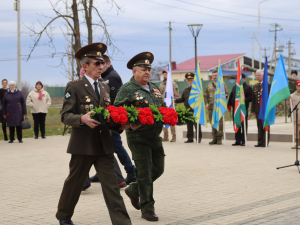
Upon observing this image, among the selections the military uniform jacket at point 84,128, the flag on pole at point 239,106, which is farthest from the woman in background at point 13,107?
the military uniform jacket at point 84,128

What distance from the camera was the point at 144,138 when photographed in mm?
6121

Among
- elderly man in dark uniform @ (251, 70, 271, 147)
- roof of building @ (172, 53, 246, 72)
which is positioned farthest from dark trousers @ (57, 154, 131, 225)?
roof of building @ (172, 53, 246, 72)

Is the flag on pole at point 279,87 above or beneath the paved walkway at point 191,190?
above

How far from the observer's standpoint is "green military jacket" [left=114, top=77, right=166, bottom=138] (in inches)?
239

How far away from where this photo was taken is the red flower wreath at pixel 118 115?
200 inches

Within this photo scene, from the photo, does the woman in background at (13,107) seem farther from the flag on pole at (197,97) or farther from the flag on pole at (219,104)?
the flag on pole at (219,104)

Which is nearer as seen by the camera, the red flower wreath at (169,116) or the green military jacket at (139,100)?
the red flower wreath at (169,116)

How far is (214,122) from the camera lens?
15242 millimetres

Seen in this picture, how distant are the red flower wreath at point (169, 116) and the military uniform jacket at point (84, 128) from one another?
691 millimetres

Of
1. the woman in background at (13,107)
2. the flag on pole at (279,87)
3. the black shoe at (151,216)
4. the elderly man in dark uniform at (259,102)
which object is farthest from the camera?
the woman in background at (13,107)

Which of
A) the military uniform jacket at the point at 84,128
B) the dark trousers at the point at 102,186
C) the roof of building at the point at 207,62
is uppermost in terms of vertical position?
the roof of building at the point at 207,62

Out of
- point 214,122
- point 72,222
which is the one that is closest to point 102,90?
point 72,222

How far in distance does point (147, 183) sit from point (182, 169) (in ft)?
14.1

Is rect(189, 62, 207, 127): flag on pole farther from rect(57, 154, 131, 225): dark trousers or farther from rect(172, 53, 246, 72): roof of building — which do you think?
rect(172, 53, 246, 72): roof of building
